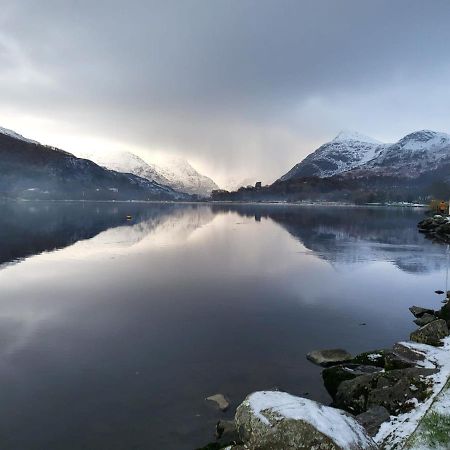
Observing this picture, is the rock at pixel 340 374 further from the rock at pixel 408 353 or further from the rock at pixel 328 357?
the rock at pixel 328 357

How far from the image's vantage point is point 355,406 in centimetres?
1388

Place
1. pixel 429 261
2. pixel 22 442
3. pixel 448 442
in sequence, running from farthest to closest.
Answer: pixel 429 261 < pixel 22 442 < pixel 448 442

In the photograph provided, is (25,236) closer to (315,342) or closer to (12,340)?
(12,340)

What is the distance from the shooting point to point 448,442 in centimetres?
888

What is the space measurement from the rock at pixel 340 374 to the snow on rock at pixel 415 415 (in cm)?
230

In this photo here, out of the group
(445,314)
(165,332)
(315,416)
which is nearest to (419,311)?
(445,314)

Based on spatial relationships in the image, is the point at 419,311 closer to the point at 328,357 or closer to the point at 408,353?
the point at 328,357

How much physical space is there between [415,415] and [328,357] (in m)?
7.62

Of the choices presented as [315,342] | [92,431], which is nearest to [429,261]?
[315,342]

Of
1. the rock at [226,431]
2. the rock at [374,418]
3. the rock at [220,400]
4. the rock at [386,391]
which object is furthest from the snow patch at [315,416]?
the rock at [220,400]

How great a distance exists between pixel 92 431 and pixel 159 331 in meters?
9.62

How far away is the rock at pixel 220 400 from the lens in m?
14.7

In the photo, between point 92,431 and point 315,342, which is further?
point 315,342

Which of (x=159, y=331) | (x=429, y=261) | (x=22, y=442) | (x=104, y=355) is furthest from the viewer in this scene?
(x=429, y=261)
